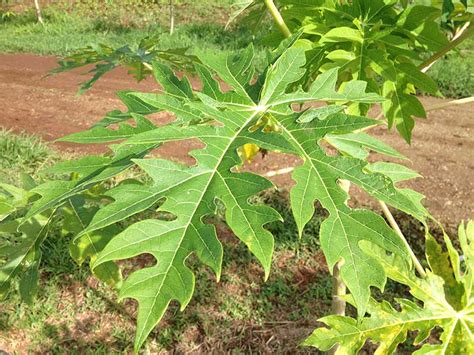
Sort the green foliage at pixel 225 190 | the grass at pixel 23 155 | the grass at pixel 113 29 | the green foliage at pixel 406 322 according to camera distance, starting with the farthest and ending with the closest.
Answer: the grass at pixel 113 29 < the grass at pixel 23 155 < the green foliage at pixel 406 322 < the green foliage at pixel 225 190

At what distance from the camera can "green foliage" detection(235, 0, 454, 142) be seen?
4.46 feet

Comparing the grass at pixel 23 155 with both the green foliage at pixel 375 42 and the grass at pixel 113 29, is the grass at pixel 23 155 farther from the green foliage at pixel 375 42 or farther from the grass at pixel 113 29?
the grass at pixel 113 29

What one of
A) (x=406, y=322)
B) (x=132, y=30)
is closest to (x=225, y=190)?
(x=406, y=322)

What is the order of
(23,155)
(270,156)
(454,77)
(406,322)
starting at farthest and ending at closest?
(454,77) < (270,156) < (23,155) < (406,322)

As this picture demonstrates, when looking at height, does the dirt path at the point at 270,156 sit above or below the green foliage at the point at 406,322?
below

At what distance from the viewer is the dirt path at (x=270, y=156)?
3.86 m

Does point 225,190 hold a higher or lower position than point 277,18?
lower

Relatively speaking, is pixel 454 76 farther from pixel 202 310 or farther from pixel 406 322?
pixel 406 322

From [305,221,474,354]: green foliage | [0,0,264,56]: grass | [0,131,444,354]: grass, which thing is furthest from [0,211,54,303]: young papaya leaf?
[0,0,264,56]: grass

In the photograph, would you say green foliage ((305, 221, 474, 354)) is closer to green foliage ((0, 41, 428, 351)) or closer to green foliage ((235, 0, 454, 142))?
green foliage ((0, 41, 428, 351))

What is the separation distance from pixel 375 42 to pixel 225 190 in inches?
29.7

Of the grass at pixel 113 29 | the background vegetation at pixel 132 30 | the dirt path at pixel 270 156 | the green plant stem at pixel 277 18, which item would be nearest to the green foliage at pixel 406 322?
the green plant stem at pixel 277 18

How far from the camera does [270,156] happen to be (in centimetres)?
429

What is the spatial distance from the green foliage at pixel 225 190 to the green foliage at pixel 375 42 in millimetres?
244
